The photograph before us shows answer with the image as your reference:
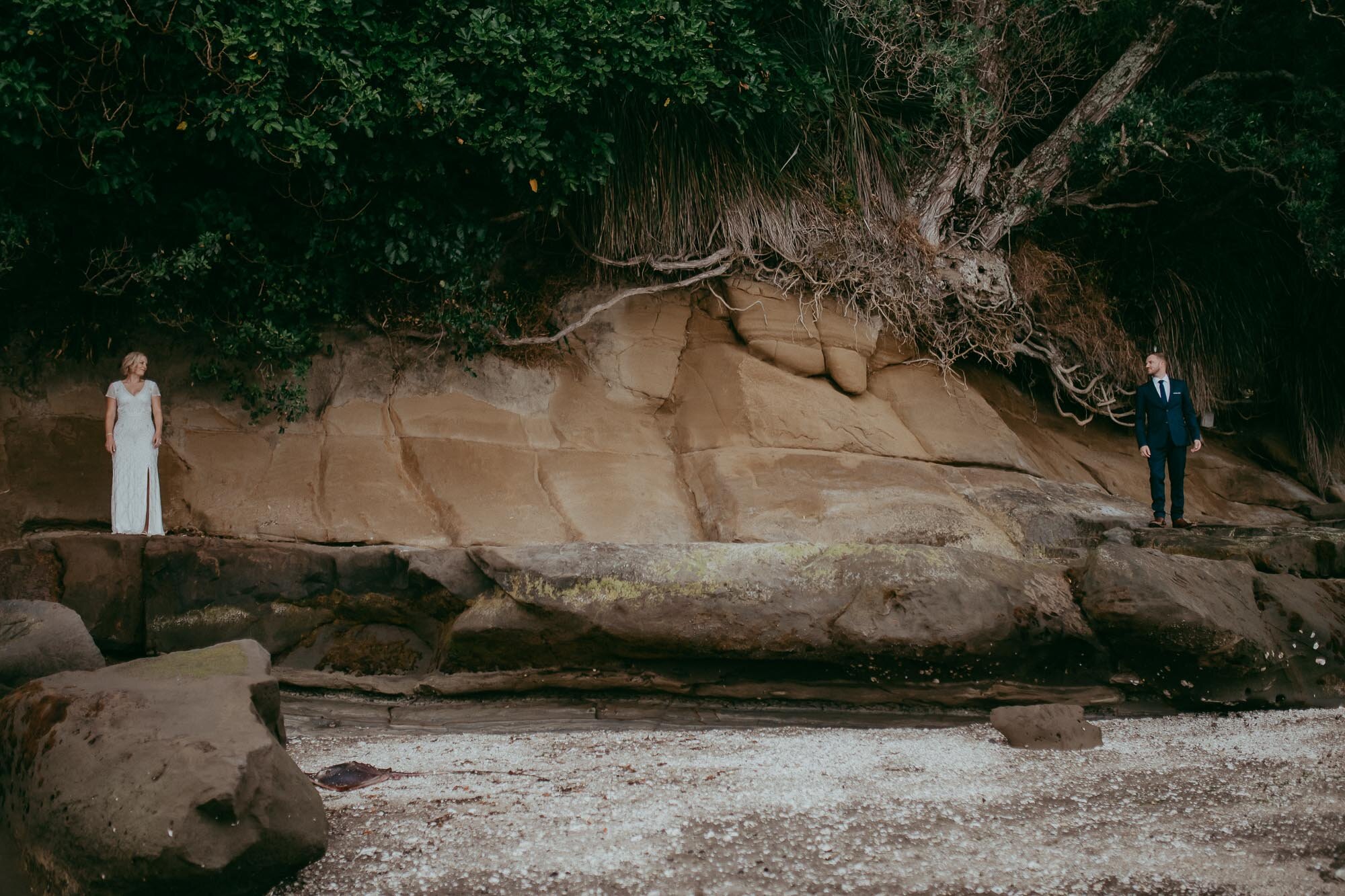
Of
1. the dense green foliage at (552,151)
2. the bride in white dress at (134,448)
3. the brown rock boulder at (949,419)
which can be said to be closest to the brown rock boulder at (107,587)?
the bride in white dress at (134,448)

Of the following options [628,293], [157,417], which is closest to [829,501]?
[628,293]

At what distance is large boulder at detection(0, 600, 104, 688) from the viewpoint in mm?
4672

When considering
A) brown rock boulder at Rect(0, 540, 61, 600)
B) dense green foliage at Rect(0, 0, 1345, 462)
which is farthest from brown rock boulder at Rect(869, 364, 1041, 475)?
brown rock boulder at Rect(0, 540, 61, 600)

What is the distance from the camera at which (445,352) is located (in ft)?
28.2

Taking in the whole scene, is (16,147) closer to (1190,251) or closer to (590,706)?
(590,706)

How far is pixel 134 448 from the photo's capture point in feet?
24.3

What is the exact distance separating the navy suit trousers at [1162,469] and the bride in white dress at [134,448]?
23.1 ft

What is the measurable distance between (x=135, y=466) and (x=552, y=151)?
3.50m

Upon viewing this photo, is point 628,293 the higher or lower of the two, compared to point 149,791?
higher

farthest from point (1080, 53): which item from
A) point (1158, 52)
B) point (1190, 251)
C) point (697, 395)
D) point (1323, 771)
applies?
point (1323, 771)

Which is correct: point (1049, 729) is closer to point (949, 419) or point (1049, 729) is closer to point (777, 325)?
point (949, 419)

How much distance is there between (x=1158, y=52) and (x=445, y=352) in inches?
252

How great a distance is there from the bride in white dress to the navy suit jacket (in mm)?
7039

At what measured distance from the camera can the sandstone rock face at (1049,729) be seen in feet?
19.1
